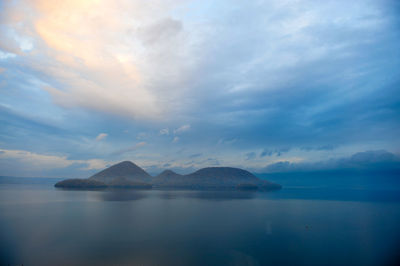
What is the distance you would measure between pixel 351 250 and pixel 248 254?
1401cm

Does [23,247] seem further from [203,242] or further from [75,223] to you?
[203,242]

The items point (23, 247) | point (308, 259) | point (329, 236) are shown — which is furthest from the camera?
point (329, 236)

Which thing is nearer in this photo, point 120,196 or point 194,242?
point 194,242

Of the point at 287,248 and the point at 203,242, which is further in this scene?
the point at 203,242

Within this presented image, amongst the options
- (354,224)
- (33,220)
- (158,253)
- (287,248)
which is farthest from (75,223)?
(354,224)

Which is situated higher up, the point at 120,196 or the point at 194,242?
the point at 194,242

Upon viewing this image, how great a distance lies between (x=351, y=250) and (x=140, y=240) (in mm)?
27703

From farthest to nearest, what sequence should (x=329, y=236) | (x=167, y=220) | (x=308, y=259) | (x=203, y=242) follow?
(x=167, y=220), (x=329, y=236), (x=203, y=242), (x=308, y=259)

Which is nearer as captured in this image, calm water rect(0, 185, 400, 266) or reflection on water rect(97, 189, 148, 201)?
calm water rect(0, 185, 400, 266)

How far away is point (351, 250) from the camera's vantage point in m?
31.2

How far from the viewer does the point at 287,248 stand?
31203mm

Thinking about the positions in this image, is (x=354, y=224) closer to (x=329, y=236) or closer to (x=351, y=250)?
(x=329, y=236)

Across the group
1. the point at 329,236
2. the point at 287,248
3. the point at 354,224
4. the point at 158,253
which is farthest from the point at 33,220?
the point at 354,224

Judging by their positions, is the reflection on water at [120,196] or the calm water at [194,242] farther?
the reflection on water at [120,196]
